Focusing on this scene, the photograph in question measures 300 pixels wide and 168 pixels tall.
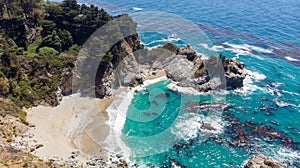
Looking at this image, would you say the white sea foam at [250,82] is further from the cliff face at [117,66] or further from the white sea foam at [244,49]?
the cliff face at [117,66]

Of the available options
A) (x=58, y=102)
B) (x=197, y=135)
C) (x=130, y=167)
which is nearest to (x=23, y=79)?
(x=58, y=102)

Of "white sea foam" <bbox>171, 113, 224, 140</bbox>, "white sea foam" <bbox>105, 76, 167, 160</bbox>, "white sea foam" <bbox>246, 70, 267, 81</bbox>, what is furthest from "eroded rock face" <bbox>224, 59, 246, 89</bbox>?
"white sea foam" <bbox>105, 76, 167, 160</bbox>

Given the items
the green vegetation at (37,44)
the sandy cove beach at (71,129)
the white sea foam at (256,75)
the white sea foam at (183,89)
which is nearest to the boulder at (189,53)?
the white sea foam at (183,89)

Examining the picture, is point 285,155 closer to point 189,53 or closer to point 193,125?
point 193,125

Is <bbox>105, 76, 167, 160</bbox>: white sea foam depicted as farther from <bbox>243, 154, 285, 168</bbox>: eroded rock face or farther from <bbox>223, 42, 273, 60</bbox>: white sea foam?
<bbox>223, 42, 273, 60</bbox>: white sea foam

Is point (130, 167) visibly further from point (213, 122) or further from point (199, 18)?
point (199, 18)

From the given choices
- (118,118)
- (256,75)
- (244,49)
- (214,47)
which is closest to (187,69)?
(256,75)
